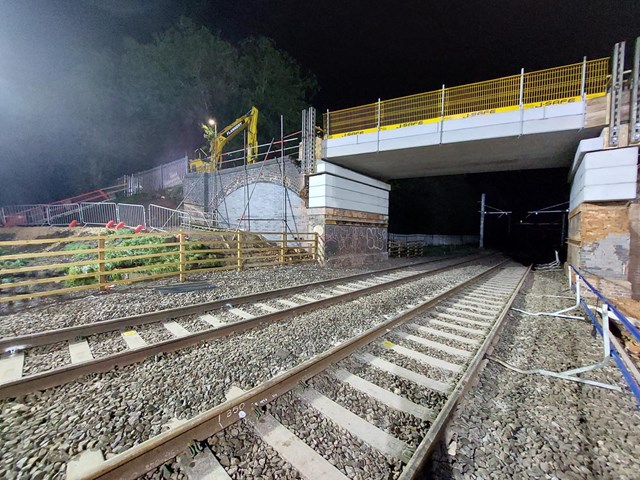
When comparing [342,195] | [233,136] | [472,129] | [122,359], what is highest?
[233,136]

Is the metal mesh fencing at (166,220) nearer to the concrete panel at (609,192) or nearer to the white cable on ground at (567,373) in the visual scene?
the white cable on ground at (567,373)

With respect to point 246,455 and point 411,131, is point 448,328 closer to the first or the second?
point 246,455

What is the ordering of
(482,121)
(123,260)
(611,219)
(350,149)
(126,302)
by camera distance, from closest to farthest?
(126,302) → (123,260) → (611,219) → (482,121) → (350,149)

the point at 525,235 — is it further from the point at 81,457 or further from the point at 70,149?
the point at 70,149

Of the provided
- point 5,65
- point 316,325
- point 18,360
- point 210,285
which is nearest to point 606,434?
point 316,325

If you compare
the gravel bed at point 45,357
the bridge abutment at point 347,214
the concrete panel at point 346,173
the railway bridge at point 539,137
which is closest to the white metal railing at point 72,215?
the bridge abutment at point 347,214

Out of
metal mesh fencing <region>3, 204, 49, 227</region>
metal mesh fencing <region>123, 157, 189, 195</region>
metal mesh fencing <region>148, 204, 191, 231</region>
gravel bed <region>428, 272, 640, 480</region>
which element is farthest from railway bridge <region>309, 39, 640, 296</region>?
metal mesh fencing <region>3, 204, 49, 227</region>

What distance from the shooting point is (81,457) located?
1995 mm

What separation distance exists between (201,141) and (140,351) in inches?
1413

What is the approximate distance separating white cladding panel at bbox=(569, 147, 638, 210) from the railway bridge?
0.8 inches

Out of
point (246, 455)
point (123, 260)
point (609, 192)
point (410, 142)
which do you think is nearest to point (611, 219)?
point (609, 192)

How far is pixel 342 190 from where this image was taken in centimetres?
1253

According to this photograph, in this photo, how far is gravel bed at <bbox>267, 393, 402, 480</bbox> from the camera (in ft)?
6.49

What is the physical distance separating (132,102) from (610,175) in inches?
1592
